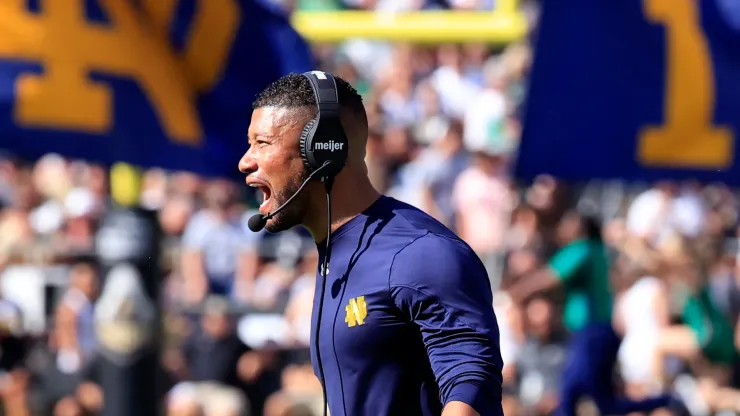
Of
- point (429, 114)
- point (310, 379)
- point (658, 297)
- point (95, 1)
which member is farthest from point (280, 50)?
point (429, 114)

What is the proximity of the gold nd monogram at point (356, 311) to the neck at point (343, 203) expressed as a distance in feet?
0.89

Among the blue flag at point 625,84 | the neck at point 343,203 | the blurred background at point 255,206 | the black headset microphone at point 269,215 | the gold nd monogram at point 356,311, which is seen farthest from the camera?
the blue flag at point 625,84

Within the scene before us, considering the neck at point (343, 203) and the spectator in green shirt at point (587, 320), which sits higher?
the neck at point (343, 203)

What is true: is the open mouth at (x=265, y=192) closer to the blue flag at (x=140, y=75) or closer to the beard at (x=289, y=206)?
the beard at (x=289, y=206)

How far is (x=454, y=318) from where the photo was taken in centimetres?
346

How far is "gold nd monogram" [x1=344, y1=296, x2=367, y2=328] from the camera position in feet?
11.8

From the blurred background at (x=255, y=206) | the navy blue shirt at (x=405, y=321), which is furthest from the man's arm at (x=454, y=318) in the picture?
the blurred background at (x=255, y=206)

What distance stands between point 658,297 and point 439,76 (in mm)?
4865

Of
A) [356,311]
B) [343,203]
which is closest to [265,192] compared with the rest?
[343,203]

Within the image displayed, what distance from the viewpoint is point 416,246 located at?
357 centimetres

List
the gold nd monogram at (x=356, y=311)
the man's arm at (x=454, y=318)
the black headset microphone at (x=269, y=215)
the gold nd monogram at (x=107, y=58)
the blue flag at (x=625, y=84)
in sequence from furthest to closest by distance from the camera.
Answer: the blue flag at (x=625, y=84) < the gold nd monogram at (x=107, y=58) < the black headset microphone at (x=269, y=215) < the gold nd monogram at (x=356, y=311) < the man's arm at (x=454, y=318)

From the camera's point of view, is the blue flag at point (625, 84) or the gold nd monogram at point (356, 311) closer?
the gold nd monogram at point (356, 311)

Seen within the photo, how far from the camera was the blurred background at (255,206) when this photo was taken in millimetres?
7910

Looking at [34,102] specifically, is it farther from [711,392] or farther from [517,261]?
[711,392]
